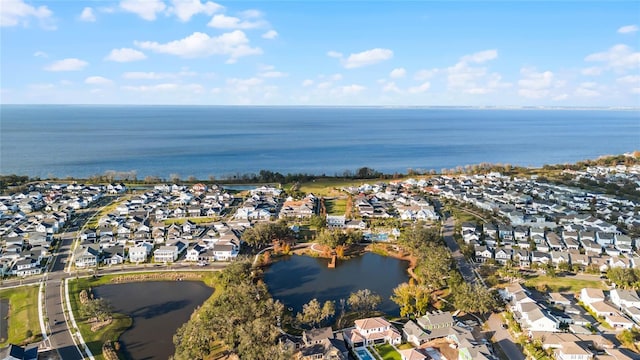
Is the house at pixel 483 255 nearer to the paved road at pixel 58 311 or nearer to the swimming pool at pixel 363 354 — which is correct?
the swimming pool at pixel 363 354

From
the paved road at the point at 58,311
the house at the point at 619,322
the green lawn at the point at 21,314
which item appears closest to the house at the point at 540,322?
the house at the point at 619,322

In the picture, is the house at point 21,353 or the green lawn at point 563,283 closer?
the house at point 21,353

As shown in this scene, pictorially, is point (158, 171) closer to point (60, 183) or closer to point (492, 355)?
point (60, 183)

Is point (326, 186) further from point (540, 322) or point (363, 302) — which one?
point (540, 322)

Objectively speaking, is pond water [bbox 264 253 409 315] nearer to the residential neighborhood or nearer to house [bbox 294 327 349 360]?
house [bbox 294 327 349 360]

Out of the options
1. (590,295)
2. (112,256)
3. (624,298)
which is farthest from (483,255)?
(112,256)

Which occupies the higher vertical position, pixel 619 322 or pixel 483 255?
pixel 483 255

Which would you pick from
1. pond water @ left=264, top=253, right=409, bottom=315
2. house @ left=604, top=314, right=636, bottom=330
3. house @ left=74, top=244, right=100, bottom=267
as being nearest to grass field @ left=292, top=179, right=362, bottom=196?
pond water @ left=264, top=253, right=409, bottom=315
